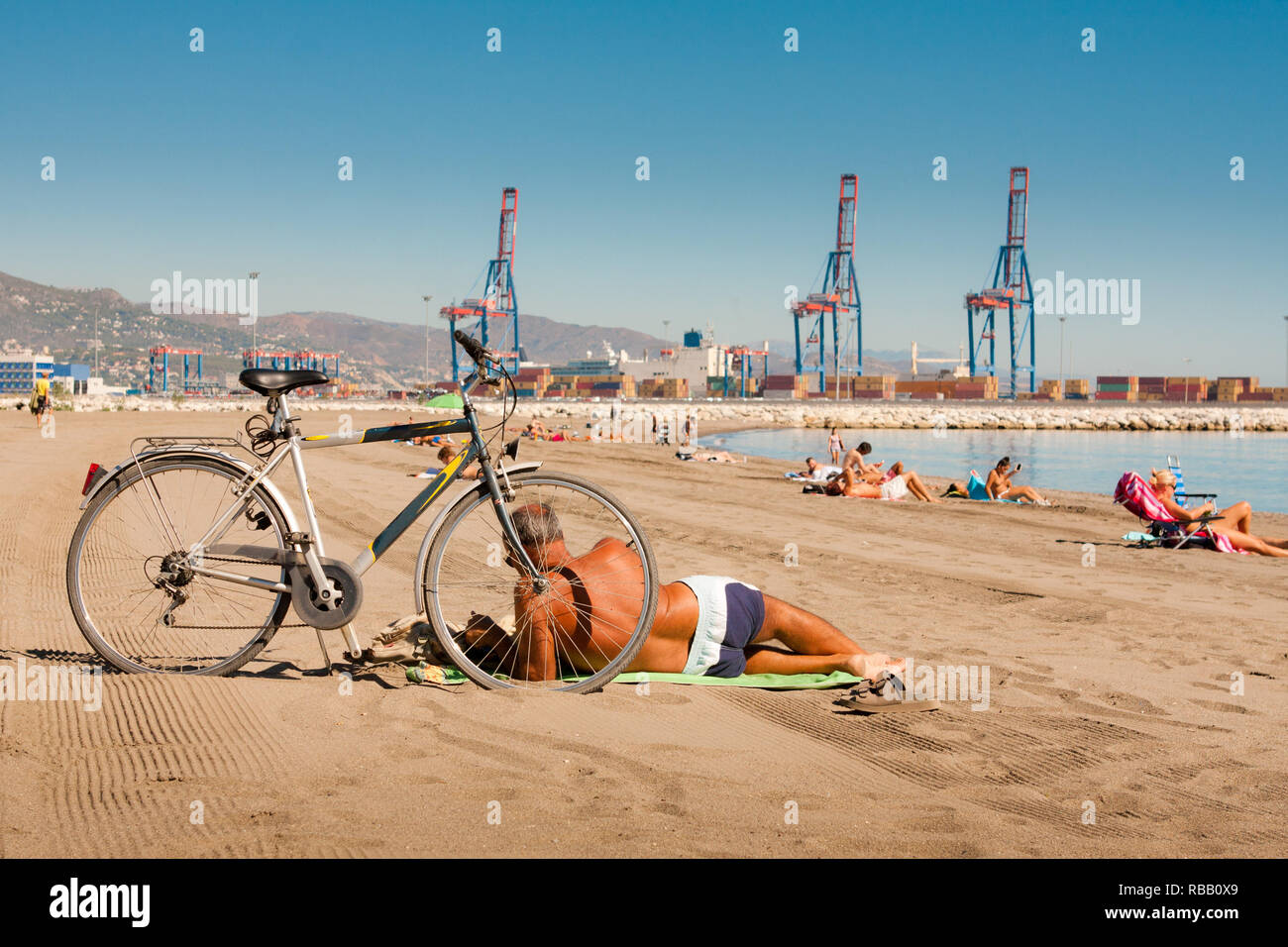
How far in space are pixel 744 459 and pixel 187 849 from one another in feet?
64.7

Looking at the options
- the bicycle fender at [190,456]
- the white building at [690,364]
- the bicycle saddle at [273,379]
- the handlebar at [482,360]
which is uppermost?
the white building at [690,364]

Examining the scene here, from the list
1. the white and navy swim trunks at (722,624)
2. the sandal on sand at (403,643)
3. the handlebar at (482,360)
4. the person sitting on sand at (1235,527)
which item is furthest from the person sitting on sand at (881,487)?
the sandal on sand at (403,643)

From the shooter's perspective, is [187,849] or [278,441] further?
[278,441]

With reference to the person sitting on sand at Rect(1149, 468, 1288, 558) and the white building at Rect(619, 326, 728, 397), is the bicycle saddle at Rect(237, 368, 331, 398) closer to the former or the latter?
the person sitting on sand at Rect(1149, 468, 1288, 558)

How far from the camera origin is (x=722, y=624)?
348 centimetres

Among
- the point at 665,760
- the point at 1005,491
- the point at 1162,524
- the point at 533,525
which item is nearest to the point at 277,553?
the point at 533,525

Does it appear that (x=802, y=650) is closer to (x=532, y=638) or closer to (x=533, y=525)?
(x=532, y=638)

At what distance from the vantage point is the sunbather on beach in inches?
129

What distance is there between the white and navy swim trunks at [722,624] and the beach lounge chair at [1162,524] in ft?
23.2

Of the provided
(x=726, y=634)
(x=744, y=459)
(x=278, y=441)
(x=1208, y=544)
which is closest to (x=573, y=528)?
(x=726, y=634)

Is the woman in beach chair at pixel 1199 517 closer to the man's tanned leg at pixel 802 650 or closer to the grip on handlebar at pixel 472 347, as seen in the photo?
the man's tanned leg at pixel 802 650

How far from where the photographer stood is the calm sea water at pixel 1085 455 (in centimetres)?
2108
